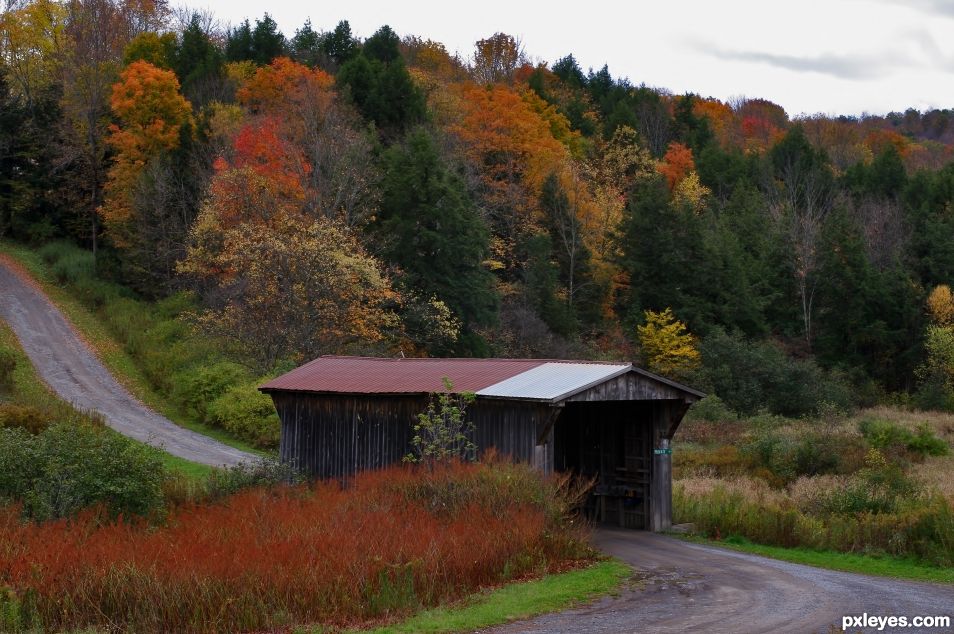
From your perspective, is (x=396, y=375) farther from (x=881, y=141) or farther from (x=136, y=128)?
(x=881, y=141)

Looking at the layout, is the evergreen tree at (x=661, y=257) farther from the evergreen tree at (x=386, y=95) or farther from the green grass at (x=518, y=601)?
the green grass at (x=518, y=601)

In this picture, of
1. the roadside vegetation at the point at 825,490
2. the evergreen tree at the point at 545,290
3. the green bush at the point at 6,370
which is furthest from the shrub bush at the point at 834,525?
the evergreen tree at the point at 545,290

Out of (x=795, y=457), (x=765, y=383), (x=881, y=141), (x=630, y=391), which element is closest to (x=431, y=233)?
(x=765, y=383)

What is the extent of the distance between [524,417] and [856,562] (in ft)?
20.5

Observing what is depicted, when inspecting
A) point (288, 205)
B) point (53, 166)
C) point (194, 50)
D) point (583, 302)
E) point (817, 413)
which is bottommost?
point (817, 413)

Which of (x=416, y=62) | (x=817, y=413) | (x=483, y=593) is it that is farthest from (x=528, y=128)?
(x=483, y=593)

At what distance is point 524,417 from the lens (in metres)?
18.6

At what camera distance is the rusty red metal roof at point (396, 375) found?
2042cm

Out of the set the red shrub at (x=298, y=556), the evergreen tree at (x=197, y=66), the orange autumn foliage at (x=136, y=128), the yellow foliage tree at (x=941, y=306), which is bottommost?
the red shrub at (x=298, y=556)

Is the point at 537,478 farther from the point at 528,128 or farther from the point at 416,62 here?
the point at 416,62

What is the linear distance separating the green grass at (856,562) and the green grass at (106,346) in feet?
58.6

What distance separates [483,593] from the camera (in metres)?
13.4

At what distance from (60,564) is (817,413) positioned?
45039 mm

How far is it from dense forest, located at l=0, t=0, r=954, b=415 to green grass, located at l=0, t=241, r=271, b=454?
2602mm
